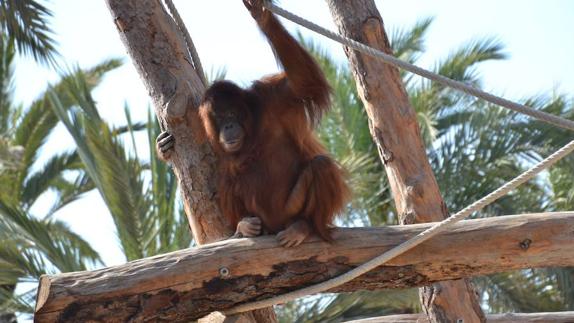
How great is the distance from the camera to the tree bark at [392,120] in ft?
23.7

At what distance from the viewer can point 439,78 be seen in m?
5.04

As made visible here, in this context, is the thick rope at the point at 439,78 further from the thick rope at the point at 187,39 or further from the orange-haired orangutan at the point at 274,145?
the thick rope at the point at 187,39

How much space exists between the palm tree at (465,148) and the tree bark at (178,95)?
800cm

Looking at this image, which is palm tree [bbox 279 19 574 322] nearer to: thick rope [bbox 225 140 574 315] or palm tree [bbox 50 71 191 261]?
palm tree [bbox 50 71 191 261]

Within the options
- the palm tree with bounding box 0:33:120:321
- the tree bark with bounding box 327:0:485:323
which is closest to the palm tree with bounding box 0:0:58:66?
the palm tree with bounding box 0:33:120:321

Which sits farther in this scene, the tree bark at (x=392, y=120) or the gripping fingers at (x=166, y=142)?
the tree bark at (x=392, y=120)

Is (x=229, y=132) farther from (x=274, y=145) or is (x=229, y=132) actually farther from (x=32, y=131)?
(x=32, y=131)

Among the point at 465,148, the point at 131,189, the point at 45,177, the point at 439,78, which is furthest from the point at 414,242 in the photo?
the point at 45,177

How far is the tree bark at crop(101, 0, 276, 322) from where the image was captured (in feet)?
20.0

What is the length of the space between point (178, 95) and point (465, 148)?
10150 mm

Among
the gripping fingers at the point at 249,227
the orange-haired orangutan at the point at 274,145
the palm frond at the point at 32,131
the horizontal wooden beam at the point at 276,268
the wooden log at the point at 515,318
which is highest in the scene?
the palm frond at the point at 32,131

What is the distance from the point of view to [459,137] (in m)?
15.7

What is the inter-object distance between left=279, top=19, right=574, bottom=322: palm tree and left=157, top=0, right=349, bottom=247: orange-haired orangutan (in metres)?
7.73

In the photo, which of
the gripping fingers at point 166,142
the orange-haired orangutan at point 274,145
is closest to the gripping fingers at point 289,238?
the orange-haired orangutan at point 274,145
